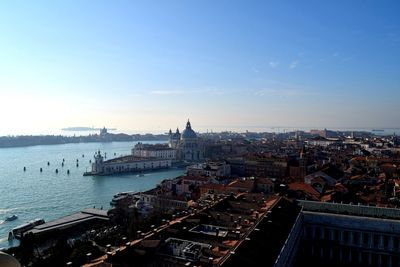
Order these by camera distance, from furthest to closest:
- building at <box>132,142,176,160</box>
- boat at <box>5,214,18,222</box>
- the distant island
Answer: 1. the distant island
2. building at <box>132,142,176,160</box>
3. boat at <box>5,214,18,222</box>

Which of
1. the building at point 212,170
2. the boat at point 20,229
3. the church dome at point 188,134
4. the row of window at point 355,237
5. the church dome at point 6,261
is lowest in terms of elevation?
the boat at point 20,229

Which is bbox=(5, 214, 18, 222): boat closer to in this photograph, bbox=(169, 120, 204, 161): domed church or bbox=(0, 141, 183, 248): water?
bbox=(0, 141, 183, 248): water

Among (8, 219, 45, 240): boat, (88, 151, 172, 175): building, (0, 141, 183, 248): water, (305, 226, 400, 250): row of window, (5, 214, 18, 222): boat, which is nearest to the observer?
(305, 226, 400, 250): row of window

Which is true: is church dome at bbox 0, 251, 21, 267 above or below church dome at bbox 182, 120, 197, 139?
below

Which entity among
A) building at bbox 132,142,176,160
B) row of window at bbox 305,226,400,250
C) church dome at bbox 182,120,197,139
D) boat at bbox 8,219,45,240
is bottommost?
boat at bbox 8,219,45,240

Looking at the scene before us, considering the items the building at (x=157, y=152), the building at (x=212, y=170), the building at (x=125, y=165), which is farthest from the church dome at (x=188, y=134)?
the building at (x=212, y=170)

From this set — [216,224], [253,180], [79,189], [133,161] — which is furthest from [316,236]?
[133,161]

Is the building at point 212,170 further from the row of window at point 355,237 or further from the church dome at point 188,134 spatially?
the church dome at point 188,134

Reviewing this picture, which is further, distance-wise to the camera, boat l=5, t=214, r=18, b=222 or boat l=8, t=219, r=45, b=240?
boat l=5, t=214, r=18, b=222

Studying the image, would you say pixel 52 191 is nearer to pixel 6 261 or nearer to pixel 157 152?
pixel 6 261

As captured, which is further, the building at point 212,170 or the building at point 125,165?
the building at point 125,165

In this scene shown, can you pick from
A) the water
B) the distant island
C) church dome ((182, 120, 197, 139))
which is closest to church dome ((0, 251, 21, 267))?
the water

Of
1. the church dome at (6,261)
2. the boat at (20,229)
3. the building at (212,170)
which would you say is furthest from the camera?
the building at (212,170)
